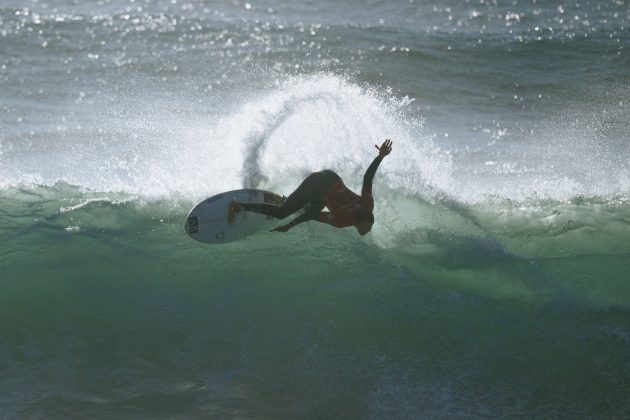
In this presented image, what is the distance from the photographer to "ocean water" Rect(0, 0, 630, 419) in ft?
19.2

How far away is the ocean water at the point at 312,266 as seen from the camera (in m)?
5.86

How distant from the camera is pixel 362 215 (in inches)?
253

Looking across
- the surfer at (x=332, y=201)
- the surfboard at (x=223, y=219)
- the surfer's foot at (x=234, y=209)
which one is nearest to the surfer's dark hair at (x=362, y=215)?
the surfer at (x=332, y=201)

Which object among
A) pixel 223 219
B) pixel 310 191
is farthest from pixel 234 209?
pixel 310 191

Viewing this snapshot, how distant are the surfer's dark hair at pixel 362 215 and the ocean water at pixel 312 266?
0.95 metres

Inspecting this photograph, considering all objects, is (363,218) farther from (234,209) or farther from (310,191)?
(234,209)

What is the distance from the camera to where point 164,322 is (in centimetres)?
671

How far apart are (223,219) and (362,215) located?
1.32 metres

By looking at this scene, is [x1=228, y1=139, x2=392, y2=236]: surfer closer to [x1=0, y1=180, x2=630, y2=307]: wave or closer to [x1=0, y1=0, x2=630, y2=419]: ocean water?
[x1=0, y1=0, x2=630, y2=419]: ocean water

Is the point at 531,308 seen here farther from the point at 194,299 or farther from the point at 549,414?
the point at 194,299

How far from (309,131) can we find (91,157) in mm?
4304

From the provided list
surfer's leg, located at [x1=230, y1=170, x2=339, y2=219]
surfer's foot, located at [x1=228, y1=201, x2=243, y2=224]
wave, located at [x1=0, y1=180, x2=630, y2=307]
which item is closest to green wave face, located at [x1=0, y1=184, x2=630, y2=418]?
wave, located at [x1=0, y1=180, x2=630, y2=307]

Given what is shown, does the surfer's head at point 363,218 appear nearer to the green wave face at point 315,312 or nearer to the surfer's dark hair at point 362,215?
the surfer's dark hair at point 362,215

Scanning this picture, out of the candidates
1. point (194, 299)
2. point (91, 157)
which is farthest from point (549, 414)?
point (91, 157)
